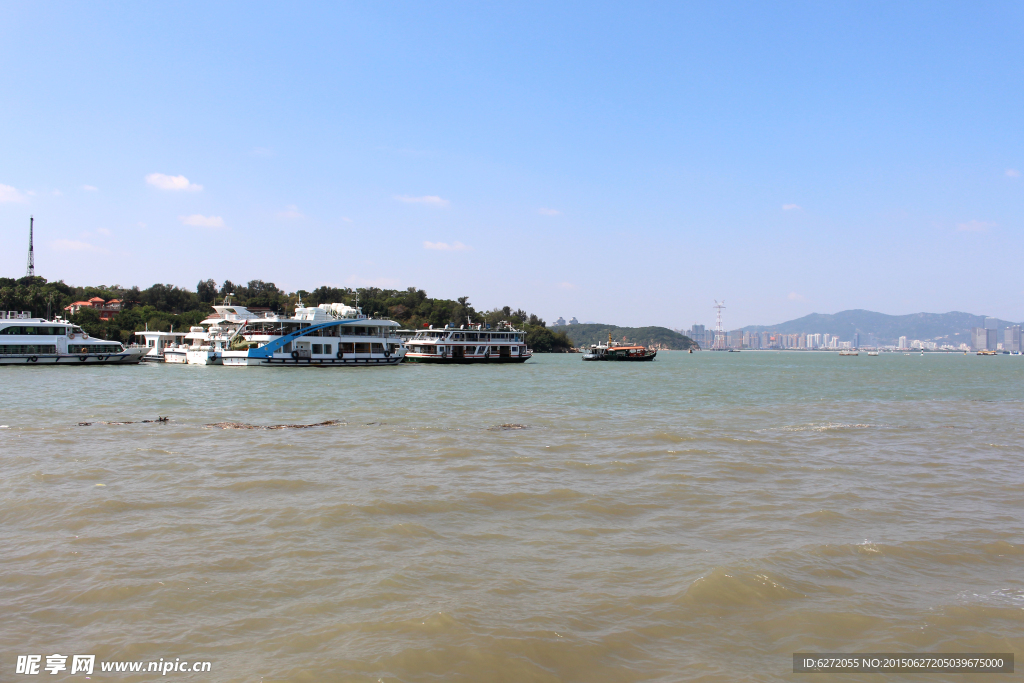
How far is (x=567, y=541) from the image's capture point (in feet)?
24.3

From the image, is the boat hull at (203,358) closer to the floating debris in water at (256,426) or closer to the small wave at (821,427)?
the floating debris in water at (256,426)

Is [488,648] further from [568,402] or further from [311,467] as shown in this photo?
[568,402]

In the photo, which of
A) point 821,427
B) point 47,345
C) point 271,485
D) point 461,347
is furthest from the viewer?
point 461,347

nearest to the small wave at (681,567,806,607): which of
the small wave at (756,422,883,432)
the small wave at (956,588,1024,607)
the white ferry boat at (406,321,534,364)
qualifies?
the small wave at (956,588,1024,607)

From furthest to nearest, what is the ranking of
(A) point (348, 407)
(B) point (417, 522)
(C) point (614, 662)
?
(A) point (348, 407)
(B) point (417, 522)
(C) point (614, 662)

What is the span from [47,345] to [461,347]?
3623cm

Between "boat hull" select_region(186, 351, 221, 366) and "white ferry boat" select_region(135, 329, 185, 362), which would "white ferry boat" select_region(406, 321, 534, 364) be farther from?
"white ferry boat" select_region(135, 329, 185, 362)

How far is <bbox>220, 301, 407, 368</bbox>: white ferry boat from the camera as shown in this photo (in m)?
51.5

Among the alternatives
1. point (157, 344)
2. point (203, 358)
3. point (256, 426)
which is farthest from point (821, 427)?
point (157, 344)

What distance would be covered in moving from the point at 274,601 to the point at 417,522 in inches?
104

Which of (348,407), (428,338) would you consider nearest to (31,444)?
(348,407)

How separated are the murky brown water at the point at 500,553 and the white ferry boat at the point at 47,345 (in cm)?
4135

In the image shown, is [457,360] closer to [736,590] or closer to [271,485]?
[271,485]

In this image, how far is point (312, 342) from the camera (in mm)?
53375
